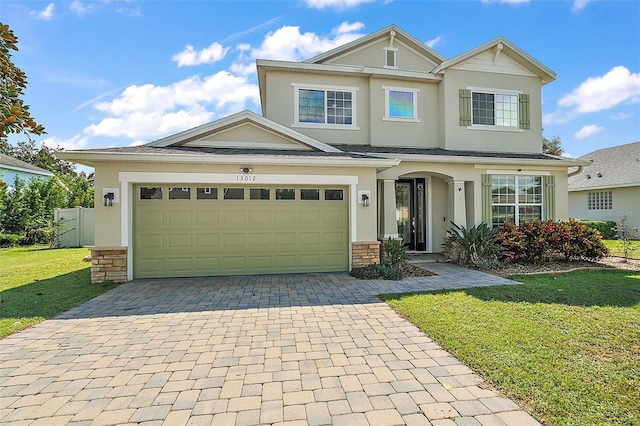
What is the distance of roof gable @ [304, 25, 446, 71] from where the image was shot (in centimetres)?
1165

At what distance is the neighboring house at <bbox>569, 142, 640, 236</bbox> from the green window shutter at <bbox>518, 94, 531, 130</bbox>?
656 centimetres

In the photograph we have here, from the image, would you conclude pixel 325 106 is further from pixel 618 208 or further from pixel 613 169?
pixel 613 169

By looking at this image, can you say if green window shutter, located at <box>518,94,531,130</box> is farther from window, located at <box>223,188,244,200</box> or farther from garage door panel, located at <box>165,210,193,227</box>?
garage door panel, located at <box>165,210,193,227</box>

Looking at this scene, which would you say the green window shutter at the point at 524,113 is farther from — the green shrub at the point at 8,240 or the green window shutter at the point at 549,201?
the green shrub at the point at 8,240

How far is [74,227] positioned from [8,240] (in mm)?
3113

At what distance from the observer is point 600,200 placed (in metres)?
18.4

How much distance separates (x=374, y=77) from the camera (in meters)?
11.2

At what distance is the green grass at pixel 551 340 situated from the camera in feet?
9.31

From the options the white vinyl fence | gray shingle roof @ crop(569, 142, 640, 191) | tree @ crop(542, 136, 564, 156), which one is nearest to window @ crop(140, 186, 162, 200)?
the white vinyl fence

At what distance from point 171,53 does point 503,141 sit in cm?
1186

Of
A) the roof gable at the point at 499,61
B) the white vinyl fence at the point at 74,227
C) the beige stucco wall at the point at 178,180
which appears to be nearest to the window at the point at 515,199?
the roof gable at the point at 499,61

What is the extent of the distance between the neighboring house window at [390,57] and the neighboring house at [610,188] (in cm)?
1144

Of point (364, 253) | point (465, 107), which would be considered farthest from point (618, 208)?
point (364, 253)

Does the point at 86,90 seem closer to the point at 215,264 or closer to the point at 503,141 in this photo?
the point at 215,264
